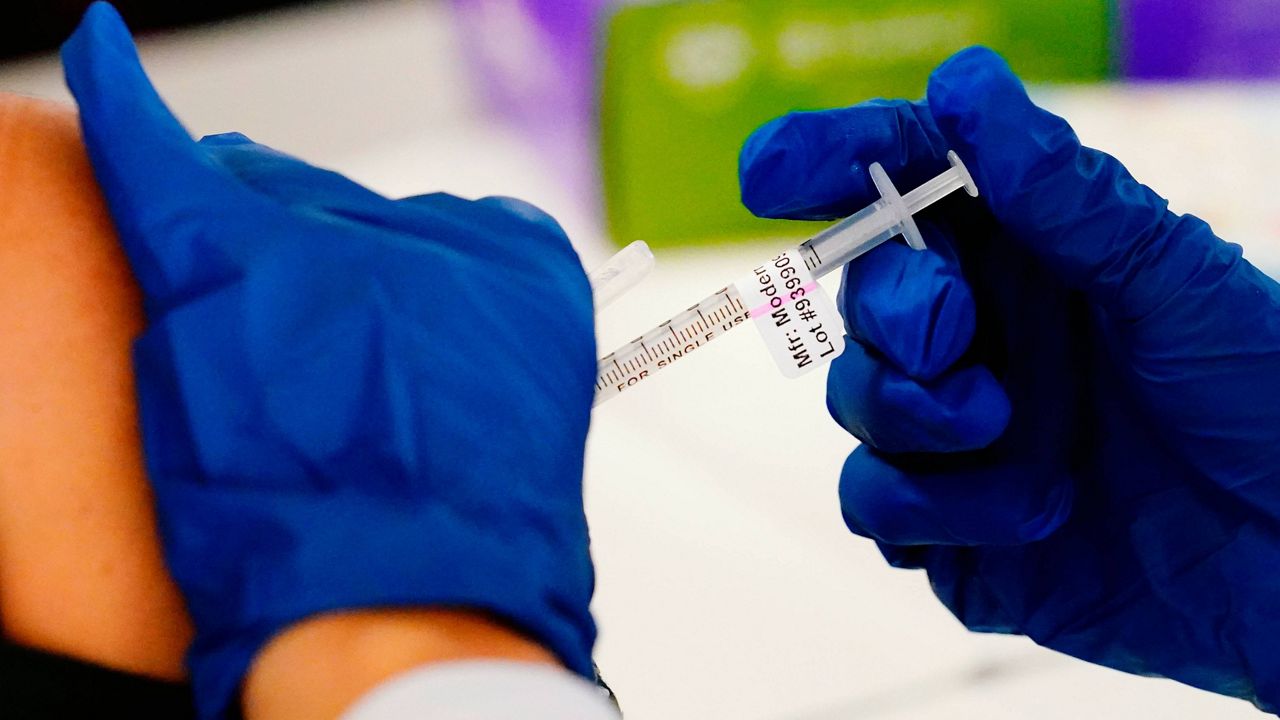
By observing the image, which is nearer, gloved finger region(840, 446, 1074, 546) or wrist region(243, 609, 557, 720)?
wrist region(243, 609, 557, 720)

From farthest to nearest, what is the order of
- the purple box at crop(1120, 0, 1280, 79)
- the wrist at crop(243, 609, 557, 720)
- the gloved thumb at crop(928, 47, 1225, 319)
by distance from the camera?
A: the purple box at crop(1120, 0, 1280, 79) → the gloved thumb at crop(928, 47, 1225, 319) → the wrist at crop(243, 609, 557, 720)

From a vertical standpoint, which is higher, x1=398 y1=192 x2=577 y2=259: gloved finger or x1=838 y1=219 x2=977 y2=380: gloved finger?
x1=398 y1=192 x2=577 y2=259: gloved finger

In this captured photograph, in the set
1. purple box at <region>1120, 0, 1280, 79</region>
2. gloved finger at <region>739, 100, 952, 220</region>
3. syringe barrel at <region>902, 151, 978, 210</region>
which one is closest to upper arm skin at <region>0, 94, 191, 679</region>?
gloved finger at <region>739, 100, 952, 220</region>

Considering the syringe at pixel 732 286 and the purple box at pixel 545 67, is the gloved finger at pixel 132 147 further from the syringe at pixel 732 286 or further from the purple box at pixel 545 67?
the purple box at pixel 545 67

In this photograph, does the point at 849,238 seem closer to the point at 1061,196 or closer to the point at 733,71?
the point at 1061,196

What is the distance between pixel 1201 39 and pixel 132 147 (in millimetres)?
2168

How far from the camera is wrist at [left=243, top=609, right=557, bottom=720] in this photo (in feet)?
1.63

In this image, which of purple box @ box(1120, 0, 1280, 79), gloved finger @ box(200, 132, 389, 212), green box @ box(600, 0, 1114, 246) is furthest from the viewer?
purple box @ box(1120, 0, 1280, 79)

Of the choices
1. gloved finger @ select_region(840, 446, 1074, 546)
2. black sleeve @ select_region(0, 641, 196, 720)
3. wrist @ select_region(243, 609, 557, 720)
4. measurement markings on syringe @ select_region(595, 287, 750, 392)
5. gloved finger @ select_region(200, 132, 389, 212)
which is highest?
gloved finger @ select_region(200, 132, 389, 212)

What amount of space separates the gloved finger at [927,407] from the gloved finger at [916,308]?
0.02 meters

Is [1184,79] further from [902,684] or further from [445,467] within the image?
Result: [445,467]

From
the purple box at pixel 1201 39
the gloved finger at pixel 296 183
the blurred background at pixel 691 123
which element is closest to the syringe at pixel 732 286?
the gloved finger at pixel 296 183

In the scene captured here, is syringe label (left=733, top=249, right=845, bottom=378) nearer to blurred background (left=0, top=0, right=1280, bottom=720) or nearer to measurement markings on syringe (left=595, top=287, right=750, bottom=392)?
measurement markings on syringe (left=595, top=287, right=750, bottom=392)

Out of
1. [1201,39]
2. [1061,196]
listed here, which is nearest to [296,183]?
[1061,196]
